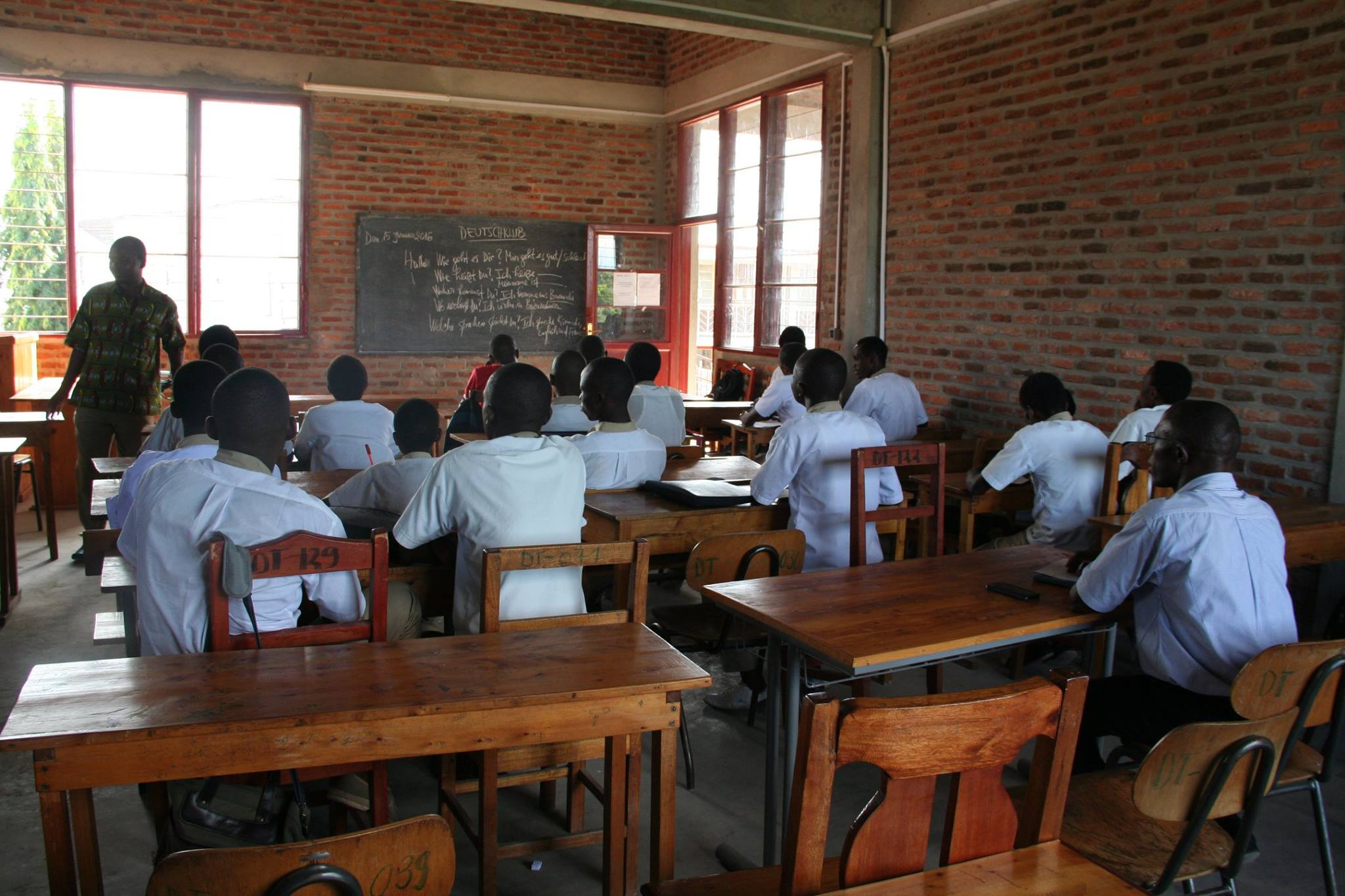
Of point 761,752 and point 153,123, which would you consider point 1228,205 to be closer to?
point 761,752

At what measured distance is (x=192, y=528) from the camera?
2277 mm

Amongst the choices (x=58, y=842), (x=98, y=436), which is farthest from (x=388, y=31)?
(x=58, y=842)

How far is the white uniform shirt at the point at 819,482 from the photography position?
375 centimetres

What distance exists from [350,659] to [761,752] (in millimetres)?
1800

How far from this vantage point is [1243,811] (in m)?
2.00

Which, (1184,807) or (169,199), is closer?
(1184,807)

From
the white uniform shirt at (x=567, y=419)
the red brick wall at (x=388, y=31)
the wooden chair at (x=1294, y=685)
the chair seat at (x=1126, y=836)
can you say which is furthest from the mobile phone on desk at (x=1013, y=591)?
the red brick wall at (x=388, y=31)

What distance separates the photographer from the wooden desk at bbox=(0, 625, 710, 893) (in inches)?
67.4

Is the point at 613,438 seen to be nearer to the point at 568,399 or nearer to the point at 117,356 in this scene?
the point at 568,399

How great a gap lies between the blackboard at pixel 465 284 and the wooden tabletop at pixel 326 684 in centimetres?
753

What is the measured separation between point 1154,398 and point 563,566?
126 inches

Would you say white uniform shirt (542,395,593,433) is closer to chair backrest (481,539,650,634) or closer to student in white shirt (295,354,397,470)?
student in white shirt (295,354,397,470)

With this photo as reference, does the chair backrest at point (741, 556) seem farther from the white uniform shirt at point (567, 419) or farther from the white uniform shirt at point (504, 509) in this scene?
the white uniform shirt at point (567, 419)

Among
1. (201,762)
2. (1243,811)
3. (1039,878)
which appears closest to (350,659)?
(201,762)
